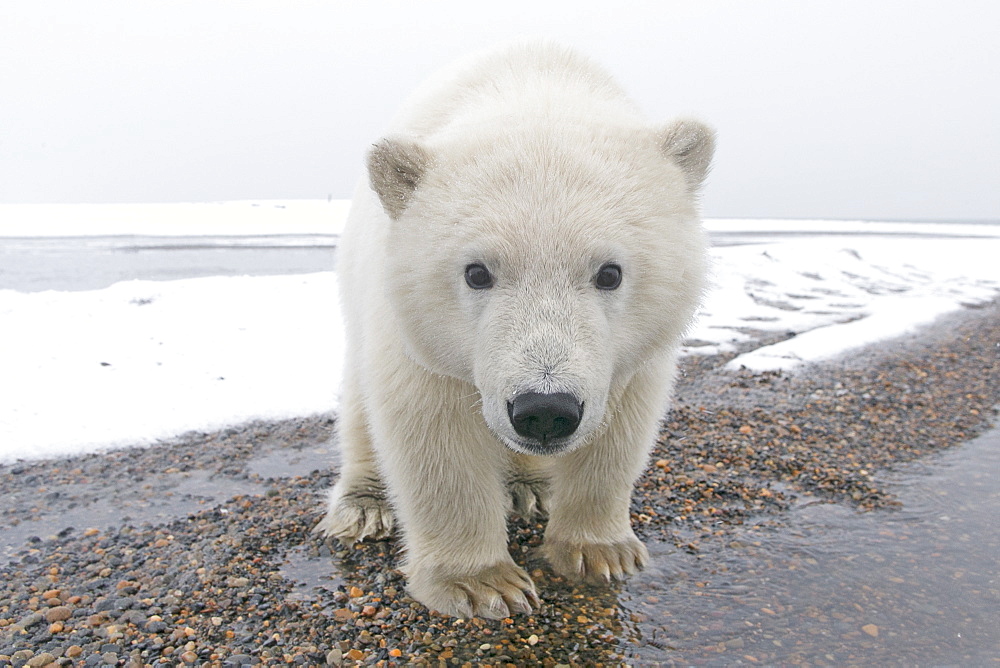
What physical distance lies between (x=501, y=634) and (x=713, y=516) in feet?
4.44

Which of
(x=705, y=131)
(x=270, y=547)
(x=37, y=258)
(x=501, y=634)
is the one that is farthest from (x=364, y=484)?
(x=37, y=258)

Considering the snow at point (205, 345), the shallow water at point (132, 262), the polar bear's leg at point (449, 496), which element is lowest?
the shallow water at point (132, 262)

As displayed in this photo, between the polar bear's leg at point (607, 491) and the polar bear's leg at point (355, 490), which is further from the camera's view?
the polar bear's leg at point (355, 490)

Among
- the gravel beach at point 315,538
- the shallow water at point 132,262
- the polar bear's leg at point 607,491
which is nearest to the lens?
the gravel beach at point 315,538

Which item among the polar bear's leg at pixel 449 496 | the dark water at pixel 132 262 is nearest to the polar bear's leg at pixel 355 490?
the polar bear's leg at pixel 449 496

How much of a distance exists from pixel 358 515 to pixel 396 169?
1.73 m

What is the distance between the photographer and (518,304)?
216 cm

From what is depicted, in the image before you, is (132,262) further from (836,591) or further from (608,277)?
(836,591)

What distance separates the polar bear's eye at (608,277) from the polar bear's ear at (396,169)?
689 mm

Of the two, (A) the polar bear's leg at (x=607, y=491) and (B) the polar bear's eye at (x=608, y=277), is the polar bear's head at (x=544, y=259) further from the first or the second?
(A) the polar bear's leg at (x=607, y=491)

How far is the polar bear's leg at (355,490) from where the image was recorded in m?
3.41

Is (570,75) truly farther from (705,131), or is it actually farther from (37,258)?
(37,258)

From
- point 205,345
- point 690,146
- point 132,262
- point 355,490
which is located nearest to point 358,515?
point 355,490

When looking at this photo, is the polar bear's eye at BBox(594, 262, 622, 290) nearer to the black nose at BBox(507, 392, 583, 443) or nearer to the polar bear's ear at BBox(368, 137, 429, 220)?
the black nose at BBox(507, 392, 583, 443)
